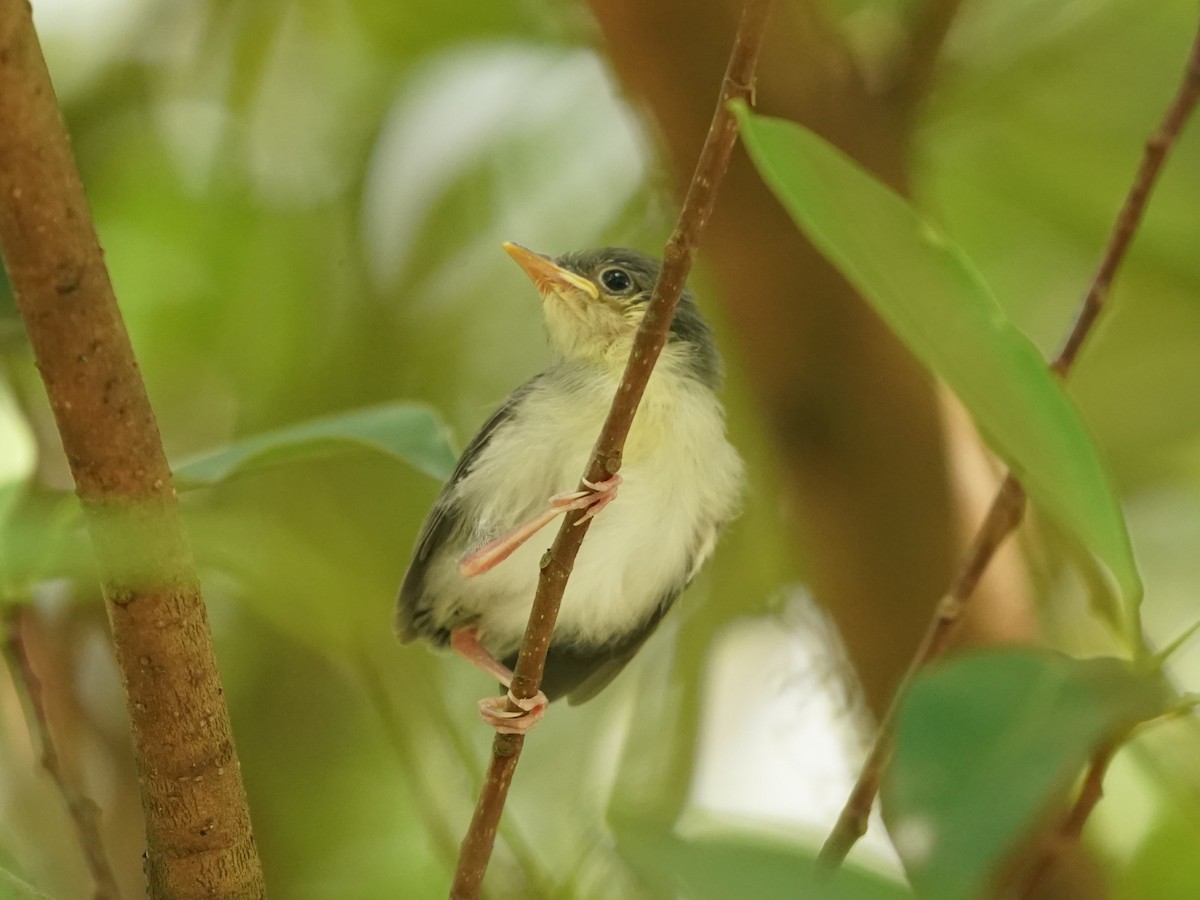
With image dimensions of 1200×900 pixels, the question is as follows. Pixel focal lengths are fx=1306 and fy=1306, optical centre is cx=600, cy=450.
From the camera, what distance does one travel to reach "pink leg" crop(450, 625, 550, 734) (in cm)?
119

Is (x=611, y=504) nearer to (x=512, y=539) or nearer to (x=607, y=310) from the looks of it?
(x=512, y=539)

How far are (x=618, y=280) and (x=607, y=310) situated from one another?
0.19ft

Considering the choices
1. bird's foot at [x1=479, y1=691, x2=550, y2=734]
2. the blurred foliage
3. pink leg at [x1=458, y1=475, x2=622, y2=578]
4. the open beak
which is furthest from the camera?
the open beak

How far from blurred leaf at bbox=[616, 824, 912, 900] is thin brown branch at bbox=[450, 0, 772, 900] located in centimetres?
32

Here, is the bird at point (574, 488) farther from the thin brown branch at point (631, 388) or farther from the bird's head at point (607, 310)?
the thin brown branch at point (631, 388)

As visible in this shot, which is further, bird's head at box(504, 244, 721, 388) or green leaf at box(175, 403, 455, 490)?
bird's head at box(504, 244, 721, 388)

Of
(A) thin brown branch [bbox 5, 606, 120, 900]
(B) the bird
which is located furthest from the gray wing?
(A) thin brown branch [bbox 5, 606, 120, 900]

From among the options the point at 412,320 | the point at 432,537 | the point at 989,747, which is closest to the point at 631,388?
the point at 989,747

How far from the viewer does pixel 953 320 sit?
822mm

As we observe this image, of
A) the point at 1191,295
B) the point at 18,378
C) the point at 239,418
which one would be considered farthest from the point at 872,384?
the point at 18,378

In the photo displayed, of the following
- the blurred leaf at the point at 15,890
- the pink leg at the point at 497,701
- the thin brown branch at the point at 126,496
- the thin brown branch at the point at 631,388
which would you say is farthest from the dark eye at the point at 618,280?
the blurred leaf at the point at 15,890

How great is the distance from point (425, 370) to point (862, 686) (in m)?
0.90

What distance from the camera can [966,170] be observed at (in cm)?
203

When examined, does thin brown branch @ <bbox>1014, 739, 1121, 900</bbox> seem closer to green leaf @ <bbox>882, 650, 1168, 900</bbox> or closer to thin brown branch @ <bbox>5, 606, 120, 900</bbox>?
green leaf @ <bbox>882, 650, 1168, 900</bbox>
